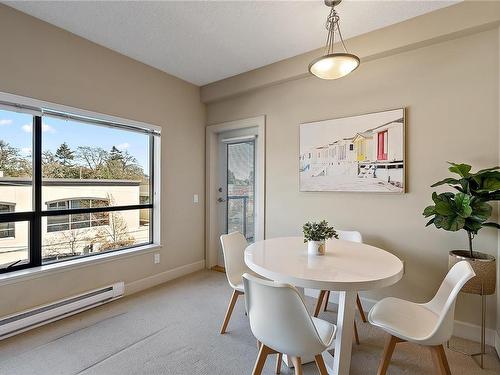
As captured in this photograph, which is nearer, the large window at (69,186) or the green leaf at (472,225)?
the green leaf at (472,225)

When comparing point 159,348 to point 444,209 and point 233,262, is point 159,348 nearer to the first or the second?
point 233,262

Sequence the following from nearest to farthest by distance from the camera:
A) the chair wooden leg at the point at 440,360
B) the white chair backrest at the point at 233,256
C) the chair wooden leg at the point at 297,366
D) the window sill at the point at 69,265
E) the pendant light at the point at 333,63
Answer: the chair wooden leg at the point at 297,366 < the chair wooden leg at the point at 440,360 < the pendant light at the point at 333,63 < the window sill at the point at 69,265 < the white chair backrest at the point at 233,256

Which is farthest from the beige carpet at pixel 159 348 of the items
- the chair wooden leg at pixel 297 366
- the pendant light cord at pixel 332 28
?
the pendant light cord at pixel 332 28

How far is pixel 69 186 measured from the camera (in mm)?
2615

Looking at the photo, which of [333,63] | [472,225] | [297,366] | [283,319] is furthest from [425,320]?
[333,63]

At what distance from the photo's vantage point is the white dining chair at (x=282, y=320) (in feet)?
3.92

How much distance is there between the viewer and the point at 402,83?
2.45 metres

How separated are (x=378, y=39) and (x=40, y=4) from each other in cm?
296

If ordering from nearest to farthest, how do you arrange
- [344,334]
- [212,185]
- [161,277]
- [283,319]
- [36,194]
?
1. [283,319]
2. [344,334]
3. [36,194]
4. [161,277]
5. [212,185]

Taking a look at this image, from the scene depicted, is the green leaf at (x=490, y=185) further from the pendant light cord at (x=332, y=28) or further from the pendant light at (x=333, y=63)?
the pendant light cord at (x=332, y=28)

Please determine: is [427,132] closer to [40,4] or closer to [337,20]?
[337,20]

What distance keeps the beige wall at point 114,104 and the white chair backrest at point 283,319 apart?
219 cm

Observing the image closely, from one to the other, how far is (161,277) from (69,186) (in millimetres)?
1542

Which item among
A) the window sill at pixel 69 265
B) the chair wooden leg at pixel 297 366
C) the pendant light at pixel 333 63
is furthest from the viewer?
the window sill at pixel 69 265
